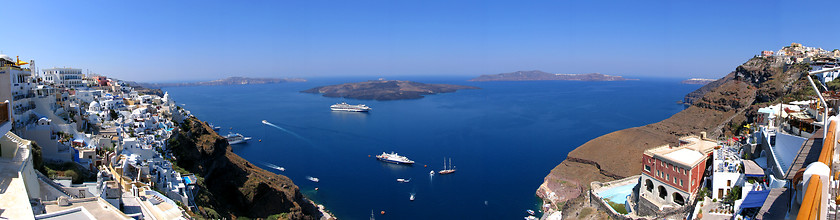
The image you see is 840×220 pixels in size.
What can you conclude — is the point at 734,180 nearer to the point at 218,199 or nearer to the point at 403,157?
the point at 218,199

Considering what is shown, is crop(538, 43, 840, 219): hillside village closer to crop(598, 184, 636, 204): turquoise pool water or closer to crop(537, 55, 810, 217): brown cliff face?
crop(598, 184, 636, 204): turquoise pool water

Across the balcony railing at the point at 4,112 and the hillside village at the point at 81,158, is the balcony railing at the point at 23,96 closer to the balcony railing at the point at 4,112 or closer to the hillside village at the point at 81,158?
the hillside village at the point at 81,158

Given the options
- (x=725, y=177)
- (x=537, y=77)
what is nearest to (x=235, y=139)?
(x=725, y=177)

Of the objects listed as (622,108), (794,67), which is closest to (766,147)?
(794,67)

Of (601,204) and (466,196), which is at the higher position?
(601,204)

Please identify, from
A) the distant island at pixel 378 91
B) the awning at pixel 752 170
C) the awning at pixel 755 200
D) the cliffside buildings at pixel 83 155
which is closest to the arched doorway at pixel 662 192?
the awning at pixel 752 170

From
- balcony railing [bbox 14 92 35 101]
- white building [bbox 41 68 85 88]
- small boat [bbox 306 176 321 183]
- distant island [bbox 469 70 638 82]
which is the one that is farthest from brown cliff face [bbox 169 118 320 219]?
distant island [bbox 469 70 638 82]
